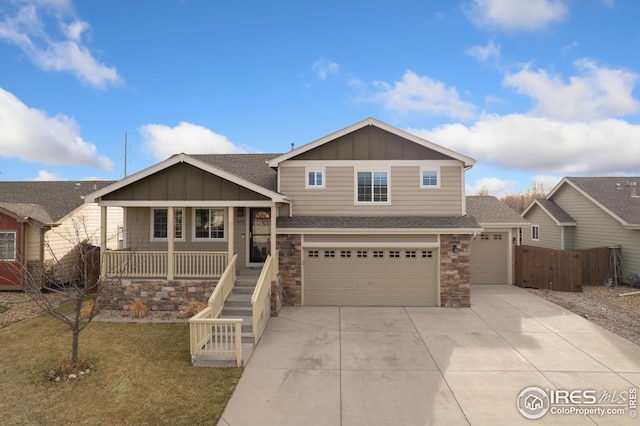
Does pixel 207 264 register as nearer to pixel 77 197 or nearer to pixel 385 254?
pixel 385 254

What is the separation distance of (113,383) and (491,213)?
49.8 ft

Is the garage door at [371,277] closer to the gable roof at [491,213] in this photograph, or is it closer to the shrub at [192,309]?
the shrub at [192,309]

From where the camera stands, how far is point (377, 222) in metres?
11.4

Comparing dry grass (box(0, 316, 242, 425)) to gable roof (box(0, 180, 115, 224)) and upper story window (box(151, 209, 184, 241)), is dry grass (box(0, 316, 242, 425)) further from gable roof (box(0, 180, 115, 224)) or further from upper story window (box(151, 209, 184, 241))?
gable roof (box(0, 180, 115, 224))

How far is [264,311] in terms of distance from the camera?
9133 millimetres

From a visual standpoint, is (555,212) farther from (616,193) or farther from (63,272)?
(63,272)

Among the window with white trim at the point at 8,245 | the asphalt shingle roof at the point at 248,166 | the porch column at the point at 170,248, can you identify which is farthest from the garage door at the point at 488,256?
the window with white trim at the point at 8,245

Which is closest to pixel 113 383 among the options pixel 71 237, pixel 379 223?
pixel 379 223

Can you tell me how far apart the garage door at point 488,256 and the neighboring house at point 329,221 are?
11.9ft

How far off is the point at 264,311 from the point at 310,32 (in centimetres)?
1292

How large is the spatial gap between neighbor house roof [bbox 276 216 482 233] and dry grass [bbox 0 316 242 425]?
4890mm

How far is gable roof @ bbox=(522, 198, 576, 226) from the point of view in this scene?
1756 centimetres

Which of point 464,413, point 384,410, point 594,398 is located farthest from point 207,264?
point 594,398

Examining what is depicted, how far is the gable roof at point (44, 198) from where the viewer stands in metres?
13.6
